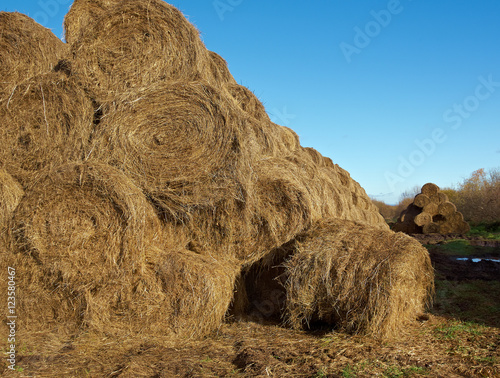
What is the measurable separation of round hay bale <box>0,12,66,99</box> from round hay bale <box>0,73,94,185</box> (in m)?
0.45

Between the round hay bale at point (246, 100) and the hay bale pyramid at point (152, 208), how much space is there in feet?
5.31

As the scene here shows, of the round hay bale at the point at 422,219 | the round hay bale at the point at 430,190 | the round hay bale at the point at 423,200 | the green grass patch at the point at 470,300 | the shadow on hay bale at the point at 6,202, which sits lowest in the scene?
the green grass patch at the point at 470,300

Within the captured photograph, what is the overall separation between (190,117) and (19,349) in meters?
2.83

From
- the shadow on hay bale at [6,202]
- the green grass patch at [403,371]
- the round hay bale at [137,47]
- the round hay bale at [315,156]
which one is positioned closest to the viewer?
the green grass patch at [403,371]

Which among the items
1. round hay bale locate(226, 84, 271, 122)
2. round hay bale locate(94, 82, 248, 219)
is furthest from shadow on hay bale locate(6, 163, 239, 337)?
round hay bale locate(226, 84, 271, 122)

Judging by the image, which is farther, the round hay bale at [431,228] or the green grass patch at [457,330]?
the round hay bale at [431,228]

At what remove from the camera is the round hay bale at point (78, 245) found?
13.3 feet

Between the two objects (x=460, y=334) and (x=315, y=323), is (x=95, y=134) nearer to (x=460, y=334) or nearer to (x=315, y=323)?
(x=315, y=323)

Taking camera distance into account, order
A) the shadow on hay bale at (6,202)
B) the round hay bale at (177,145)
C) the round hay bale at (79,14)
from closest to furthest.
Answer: the shadow on hay bale at (6,202)
the round hay bale at (177,145)
the round hay bale at (79,14)

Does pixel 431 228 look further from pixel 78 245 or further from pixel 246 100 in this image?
pixel 78 245

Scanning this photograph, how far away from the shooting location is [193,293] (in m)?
4.07

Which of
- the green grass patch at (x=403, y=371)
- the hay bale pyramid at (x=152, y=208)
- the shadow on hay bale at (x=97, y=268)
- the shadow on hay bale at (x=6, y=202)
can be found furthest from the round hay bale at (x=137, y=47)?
the green grass patch at (x=403, y=371)

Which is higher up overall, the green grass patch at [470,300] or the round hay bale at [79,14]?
the round hay bale at [79,14]

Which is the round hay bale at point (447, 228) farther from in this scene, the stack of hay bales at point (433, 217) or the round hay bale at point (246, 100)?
the round hay bale at point (246, 100)
